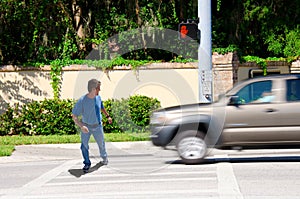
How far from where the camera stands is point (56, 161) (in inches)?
590

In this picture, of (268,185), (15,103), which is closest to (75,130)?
(15,103)

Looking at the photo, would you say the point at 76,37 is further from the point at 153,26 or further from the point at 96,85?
the point at 96,85

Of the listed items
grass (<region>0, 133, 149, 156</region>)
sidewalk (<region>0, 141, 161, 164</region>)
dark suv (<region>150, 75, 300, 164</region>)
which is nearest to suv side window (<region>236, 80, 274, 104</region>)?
dark suv (<region>150, 75, 300, 164</region>)

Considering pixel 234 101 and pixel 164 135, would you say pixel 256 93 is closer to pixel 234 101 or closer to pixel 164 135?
pixel 234 101

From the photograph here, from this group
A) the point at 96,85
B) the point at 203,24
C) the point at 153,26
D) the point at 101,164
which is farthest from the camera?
the point at 153,26

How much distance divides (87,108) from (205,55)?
6.34m

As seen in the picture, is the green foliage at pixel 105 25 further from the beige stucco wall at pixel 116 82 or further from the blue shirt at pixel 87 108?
the blue shirt at pixel 87 108

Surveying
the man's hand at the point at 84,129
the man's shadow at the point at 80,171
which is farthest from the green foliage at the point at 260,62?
the man's hand at the point at 84,129

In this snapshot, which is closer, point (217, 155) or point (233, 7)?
point (217, 155)

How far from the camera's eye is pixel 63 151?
16828mm

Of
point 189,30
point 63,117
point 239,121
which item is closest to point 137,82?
point 63,117

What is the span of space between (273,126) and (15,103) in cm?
1134

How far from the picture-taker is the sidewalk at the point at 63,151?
15.8m

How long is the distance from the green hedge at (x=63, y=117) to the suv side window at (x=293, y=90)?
7.73 m
